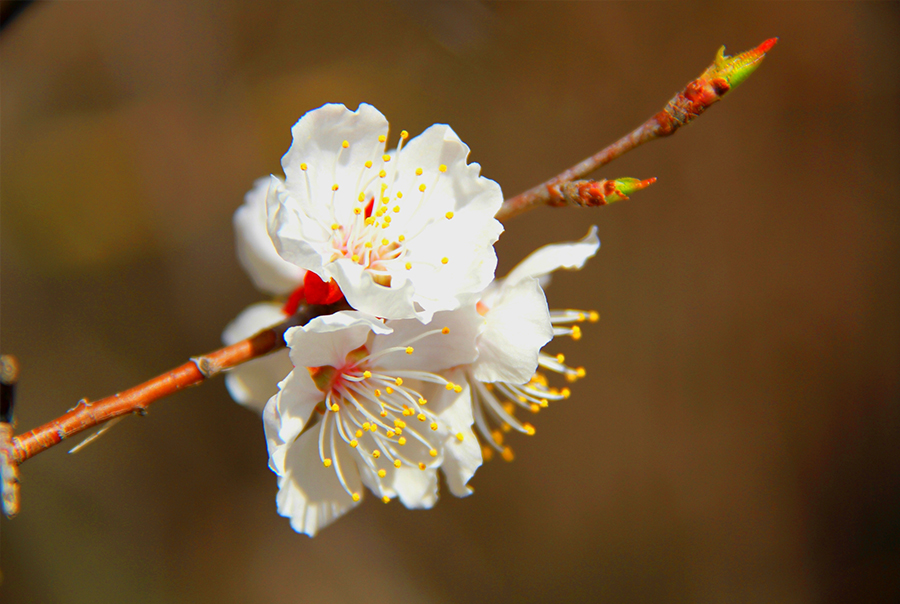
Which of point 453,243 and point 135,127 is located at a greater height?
point 135,127

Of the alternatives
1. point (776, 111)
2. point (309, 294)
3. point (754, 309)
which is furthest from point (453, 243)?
point (776, 111)

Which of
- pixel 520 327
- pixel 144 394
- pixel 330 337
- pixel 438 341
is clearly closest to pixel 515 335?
pixel 520 327

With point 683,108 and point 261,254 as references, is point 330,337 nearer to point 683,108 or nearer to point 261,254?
point 261,254

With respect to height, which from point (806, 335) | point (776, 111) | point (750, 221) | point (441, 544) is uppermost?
point (776, 111)

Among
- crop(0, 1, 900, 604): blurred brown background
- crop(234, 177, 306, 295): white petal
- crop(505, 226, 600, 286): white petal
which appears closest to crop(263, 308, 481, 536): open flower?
crop(505, 226, 600, 286): white petal

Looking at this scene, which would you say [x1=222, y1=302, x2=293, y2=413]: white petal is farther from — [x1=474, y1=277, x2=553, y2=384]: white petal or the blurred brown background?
the blurred brown background

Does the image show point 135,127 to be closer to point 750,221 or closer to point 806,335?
point 750,221
